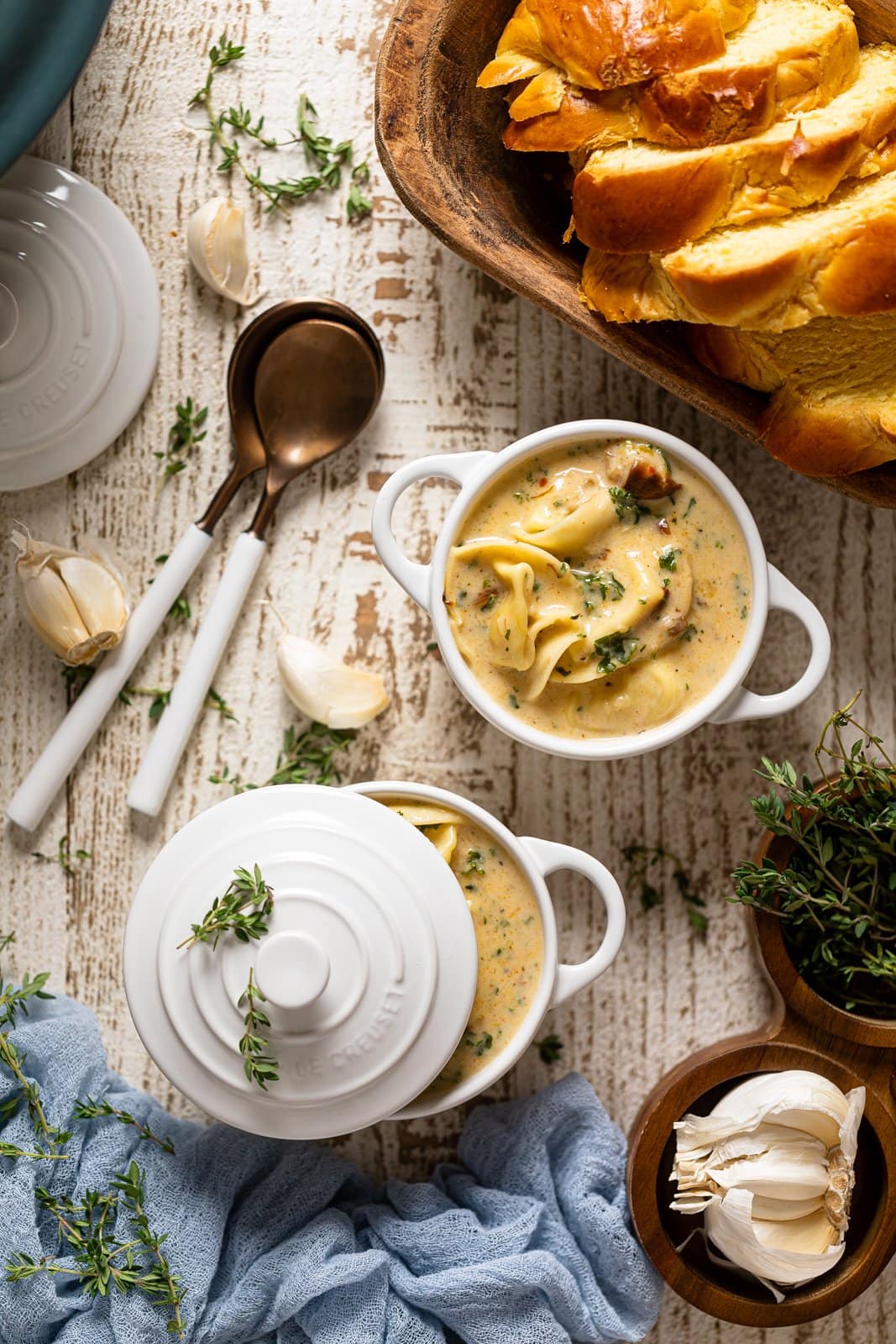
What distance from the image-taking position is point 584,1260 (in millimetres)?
1510

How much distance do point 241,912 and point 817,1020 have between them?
776 millimetres

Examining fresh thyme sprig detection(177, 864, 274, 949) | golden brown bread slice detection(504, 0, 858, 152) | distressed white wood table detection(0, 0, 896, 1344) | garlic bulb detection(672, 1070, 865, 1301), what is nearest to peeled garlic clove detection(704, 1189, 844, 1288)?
garlic bulb detection(672, 1070, 865, 1301)

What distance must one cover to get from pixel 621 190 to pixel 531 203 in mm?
250

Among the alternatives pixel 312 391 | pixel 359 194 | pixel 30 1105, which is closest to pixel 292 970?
pixel 30 1105

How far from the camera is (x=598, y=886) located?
144cm

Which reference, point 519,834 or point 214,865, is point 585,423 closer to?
point 519,834

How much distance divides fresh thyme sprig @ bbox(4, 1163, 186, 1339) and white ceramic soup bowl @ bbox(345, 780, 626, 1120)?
37 centimetres

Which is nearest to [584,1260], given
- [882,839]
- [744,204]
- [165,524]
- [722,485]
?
[882,839]

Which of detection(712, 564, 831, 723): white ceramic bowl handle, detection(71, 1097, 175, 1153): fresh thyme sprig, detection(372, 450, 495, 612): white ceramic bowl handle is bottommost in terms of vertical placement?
detection(71, 1097, 175, 1153): fresh thyme sprig

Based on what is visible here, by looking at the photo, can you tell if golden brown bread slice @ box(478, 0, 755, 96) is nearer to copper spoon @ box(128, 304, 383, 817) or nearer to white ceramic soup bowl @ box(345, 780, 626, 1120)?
copper spoon @ box(128, 304, 383, 817)

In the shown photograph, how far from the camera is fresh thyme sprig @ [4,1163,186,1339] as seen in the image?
1.43 metres

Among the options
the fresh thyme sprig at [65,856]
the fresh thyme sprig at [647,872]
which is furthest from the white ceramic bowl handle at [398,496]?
the fresh thyme sprig at [65,856]

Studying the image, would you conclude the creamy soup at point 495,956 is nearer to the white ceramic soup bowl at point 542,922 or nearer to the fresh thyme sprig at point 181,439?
the white ceramic soup bowl at point 542,922

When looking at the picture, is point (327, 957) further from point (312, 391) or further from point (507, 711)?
point (312, 391)
